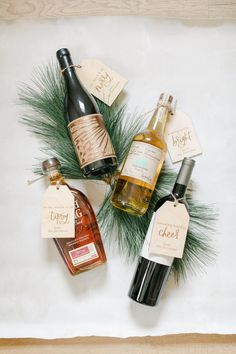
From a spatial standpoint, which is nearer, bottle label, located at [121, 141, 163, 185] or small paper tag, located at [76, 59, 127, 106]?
bottle label, located at [121, 141, 163, 185]

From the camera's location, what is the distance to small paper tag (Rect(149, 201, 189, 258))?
90 cm

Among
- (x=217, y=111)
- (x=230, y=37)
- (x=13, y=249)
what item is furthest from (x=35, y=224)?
(x=230, y=37)

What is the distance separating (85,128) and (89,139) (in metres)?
0.03

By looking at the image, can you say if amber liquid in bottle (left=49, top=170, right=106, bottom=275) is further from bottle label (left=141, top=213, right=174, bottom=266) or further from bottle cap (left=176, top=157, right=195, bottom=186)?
bottle cap (left=176, top=157, right=195, bottom=186)

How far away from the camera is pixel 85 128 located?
0.89 meters

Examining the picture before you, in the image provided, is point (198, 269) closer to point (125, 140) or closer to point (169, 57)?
point (125, 140)

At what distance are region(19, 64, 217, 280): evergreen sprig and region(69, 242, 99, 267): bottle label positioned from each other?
0.07 m

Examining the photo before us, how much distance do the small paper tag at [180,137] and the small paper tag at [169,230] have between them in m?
0.15

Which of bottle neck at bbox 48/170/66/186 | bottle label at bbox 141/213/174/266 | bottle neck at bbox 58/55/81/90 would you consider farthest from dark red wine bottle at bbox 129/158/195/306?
bottle neck at bbox 58/55/81/90

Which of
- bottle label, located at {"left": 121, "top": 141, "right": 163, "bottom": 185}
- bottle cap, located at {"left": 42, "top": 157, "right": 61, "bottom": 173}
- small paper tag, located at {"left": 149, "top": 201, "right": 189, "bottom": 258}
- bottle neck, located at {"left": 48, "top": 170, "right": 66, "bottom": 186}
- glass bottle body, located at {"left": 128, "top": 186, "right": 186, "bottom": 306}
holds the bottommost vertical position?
glass bottle body, located at {"left": 128, "top": 186, "right": 186, "bottom": 306}

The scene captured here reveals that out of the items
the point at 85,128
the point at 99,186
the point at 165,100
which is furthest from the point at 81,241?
the point at 165,100

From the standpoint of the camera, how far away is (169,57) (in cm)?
103

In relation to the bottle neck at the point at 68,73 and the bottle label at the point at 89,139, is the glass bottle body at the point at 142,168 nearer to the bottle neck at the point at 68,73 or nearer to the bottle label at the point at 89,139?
the bottle label at the point at 89,139

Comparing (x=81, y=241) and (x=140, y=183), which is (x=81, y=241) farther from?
(x=140, y=183)
